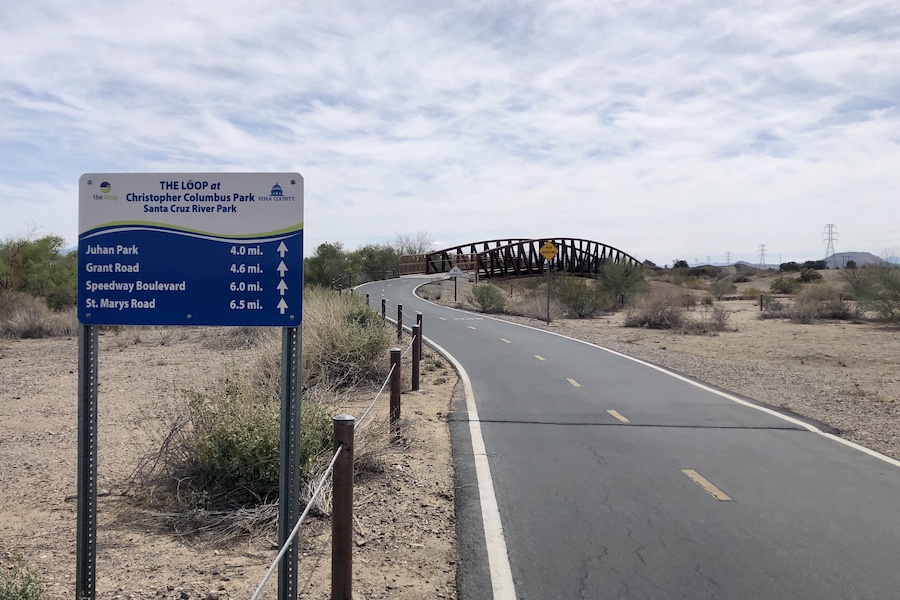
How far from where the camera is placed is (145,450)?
748 centimetres

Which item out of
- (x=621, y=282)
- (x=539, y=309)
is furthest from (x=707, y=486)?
(x=621, y=282)

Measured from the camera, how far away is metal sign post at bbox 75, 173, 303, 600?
12.8 feet

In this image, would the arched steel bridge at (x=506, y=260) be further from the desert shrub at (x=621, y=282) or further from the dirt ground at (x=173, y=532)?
the dirt ground at (x=173, y=532)

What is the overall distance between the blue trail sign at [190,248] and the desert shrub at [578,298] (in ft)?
108

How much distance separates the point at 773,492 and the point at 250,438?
4582 millimetres

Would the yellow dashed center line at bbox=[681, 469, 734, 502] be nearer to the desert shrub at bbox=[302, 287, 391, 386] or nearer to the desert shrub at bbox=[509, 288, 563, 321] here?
the desert shrub at bbox=[302, 287, 391, 386]

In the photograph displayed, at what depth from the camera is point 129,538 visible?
5.16m

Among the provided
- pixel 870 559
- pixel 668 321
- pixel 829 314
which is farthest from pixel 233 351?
pixel 829 314

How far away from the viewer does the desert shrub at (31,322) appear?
77.7 feet

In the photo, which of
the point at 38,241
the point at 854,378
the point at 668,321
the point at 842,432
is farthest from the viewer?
the point at 38,241

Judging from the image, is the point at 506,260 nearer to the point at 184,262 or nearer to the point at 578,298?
the point at 578,298

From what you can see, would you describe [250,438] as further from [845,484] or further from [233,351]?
[233,351]

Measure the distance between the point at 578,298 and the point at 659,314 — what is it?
26.6 ft

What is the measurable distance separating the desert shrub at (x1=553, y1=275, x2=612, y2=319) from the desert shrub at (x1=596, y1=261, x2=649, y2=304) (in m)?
4.23
